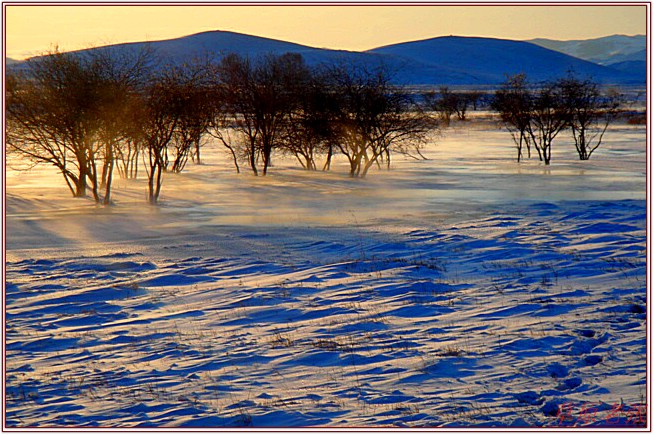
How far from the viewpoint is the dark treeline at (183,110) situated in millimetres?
21125

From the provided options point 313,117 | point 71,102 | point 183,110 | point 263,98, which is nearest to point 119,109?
point 71,102

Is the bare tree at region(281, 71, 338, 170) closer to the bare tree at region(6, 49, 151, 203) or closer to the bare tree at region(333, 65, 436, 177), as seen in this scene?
the bare tree at region(333, 65, 436, 177)

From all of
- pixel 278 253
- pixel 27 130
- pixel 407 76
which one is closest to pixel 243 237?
pixel 278 253

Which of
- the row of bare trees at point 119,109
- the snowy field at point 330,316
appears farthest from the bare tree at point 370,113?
the snowy field at point 330,316

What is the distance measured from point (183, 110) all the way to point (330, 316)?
46.7 feet

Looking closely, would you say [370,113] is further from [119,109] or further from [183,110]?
[119,109]

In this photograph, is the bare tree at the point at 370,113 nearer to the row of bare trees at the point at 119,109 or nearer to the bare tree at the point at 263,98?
the row of bare trees at the point at 119,109

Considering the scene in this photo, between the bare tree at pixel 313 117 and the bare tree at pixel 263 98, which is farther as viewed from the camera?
the bare tree at pixel 263 98

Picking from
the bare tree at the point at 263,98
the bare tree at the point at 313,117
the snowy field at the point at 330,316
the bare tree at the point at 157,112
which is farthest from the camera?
the bare tree at the point at 263,98

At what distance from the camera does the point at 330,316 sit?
9281 millimetres

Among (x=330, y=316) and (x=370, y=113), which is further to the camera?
(x=370, y=113)

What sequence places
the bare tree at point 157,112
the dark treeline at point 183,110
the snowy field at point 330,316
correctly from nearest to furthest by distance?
the snowy field at point 330,316, the bare tree at point 157,112, the dark treeline at point 183,110

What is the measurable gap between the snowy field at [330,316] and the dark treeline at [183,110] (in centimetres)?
318

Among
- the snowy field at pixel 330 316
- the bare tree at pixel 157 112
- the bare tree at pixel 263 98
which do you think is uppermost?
the bare tree at pixel 263 98
